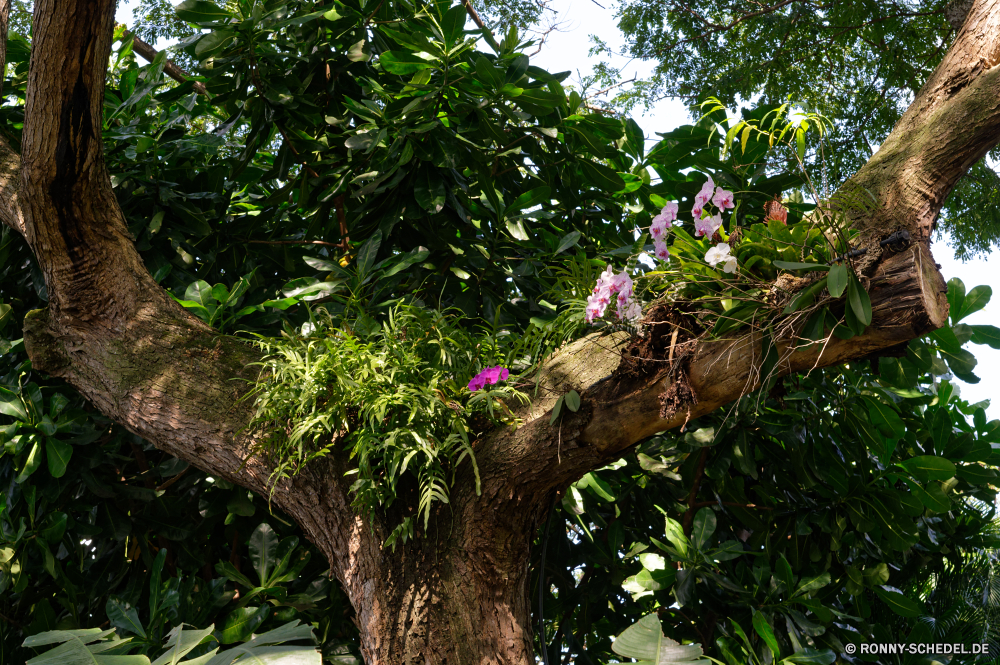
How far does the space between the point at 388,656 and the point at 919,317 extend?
3.37 ft

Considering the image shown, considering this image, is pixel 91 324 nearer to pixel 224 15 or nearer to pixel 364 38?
pixel 224 15

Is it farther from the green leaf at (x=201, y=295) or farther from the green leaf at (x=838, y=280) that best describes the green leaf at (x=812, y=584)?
the green leaf at (x=201, y=295)

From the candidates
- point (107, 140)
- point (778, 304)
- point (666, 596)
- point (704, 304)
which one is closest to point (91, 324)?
point (107, 140)

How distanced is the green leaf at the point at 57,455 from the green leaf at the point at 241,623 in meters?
0.55

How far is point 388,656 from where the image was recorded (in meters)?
1.23

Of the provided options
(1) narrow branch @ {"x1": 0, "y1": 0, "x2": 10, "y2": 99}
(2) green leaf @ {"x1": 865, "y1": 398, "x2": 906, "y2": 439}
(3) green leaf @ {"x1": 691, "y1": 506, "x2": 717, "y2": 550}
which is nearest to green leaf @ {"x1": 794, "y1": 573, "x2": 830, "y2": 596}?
(3) green leaf @ {"x1": 691, "y1": 506, "x2": 717, "y2": 550}

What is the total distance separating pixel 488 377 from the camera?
133 cm

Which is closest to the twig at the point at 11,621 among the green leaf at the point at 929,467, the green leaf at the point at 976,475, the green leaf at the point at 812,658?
the green leaf at the point at 812,658

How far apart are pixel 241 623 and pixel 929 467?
1.70m

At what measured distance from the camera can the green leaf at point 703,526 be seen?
1.68 metres

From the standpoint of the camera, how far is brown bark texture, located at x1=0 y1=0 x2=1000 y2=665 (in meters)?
1.13

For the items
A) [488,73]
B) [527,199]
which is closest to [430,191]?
[527,199]

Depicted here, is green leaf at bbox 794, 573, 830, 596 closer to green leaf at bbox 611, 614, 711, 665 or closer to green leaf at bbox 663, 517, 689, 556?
green leaf at bbox 663, 517, 689, 556

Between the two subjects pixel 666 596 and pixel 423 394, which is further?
pixel 666 596
